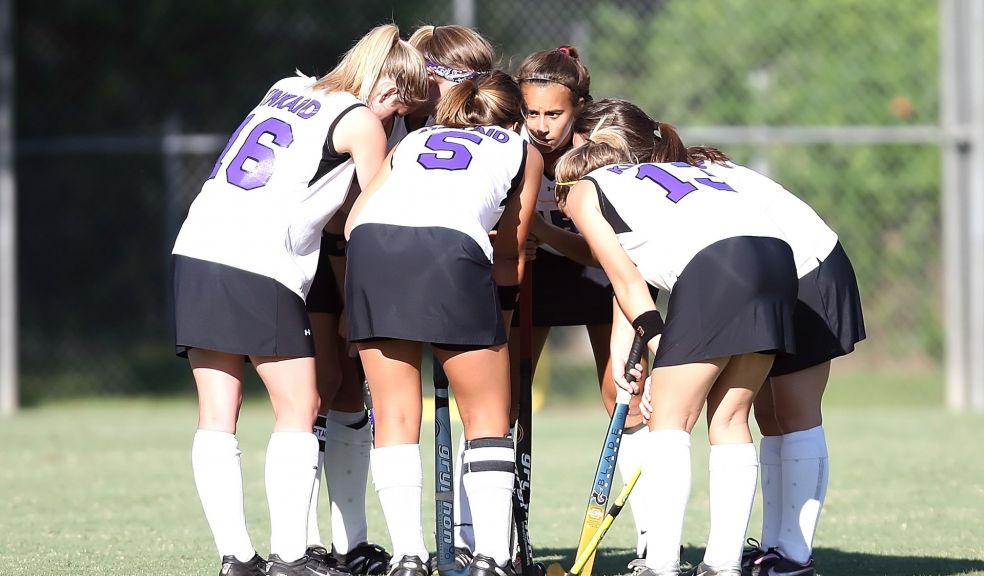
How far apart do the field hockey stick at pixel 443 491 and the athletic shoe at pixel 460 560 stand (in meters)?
0.03

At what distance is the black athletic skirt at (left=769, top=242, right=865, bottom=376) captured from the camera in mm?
3766

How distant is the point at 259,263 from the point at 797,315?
1.59 metres

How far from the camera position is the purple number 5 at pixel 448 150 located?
3.54 metres

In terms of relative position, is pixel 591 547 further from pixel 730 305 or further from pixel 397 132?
pixel 397 132

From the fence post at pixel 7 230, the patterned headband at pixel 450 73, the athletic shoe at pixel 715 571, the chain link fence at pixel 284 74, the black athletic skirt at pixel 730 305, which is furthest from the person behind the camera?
the chain link fence at pixel 284 74

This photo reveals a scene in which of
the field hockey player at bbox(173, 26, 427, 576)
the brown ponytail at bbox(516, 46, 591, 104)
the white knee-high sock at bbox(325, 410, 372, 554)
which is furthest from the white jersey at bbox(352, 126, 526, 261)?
the white knee-high sock at bbox(325, 410, 372, 554)

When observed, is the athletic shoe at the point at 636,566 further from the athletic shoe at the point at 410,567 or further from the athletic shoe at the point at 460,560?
the athletic shoe at the point at 410,567

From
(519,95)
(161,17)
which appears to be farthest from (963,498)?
(161,17)

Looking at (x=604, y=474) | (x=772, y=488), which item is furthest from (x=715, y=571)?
(x=772, y=488)

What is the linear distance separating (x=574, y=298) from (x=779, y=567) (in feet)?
3.83

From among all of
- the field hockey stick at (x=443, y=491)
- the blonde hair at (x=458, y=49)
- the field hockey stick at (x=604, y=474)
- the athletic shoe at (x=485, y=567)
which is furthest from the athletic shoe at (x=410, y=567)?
the blonde hair at (x=458, y=49)

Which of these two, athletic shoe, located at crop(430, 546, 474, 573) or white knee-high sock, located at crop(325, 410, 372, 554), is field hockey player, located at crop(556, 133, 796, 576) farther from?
white knee-high sock, located at crop(325, 410, 372, 554)

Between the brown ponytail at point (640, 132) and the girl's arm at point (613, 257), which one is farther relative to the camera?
the brown ponytail at point (640, 132)

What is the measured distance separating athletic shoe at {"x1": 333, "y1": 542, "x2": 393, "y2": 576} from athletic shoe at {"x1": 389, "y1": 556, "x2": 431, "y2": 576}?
1.77ft
